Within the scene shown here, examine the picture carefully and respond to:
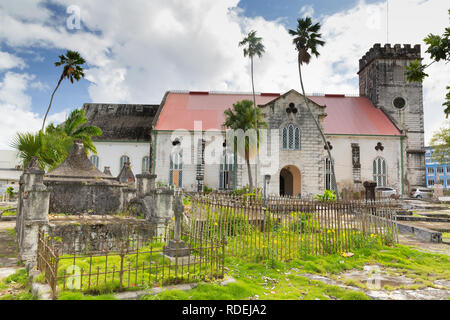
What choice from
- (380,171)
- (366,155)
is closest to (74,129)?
(366,155)

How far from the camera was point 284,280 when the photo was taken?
6.70m

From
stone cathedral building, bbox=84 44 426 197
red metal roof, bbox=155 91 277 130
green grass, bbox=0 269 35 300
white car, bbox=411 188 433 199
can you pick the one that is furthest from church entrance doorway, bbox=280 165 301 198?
green grass, bbox=0 269 35 300

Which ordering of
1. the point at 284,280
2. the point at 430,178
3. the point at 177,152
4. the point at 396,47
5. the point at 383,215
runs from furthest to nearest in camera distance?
the point at 430,178 < the point at 396,47 < the point at 177,152 < the point at 383,215 < the point at 284,280

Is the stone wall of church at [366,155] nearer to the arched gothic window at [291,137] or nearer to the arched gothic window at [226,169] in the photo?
the arched gothic window at [291,137]

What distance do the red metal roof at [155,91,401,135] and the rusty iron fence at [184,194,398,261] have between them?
20.6m

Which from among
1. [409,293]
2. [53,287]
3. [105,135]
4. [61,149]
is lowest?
[409,293]

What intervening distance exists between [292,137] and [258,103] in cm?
740

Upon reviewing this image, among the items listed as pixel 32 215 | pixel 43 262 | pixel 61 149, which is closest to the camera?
pixel 43 262

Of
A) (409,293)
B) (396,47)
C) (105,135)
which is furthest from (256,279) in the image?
(396,47)

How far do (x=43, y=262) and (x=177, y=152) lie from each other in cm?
2424

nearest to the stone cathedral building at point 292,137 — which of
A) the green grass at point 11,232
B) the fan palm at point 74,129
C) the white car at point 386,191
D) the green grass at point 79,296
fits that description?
the white car at point 386,191

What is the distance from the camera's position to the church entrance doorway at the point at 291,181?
2839 cm

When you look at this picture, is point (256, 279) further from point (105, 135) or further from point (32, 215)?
point (105, 135)

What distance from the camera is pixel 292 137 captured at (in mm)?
27656
